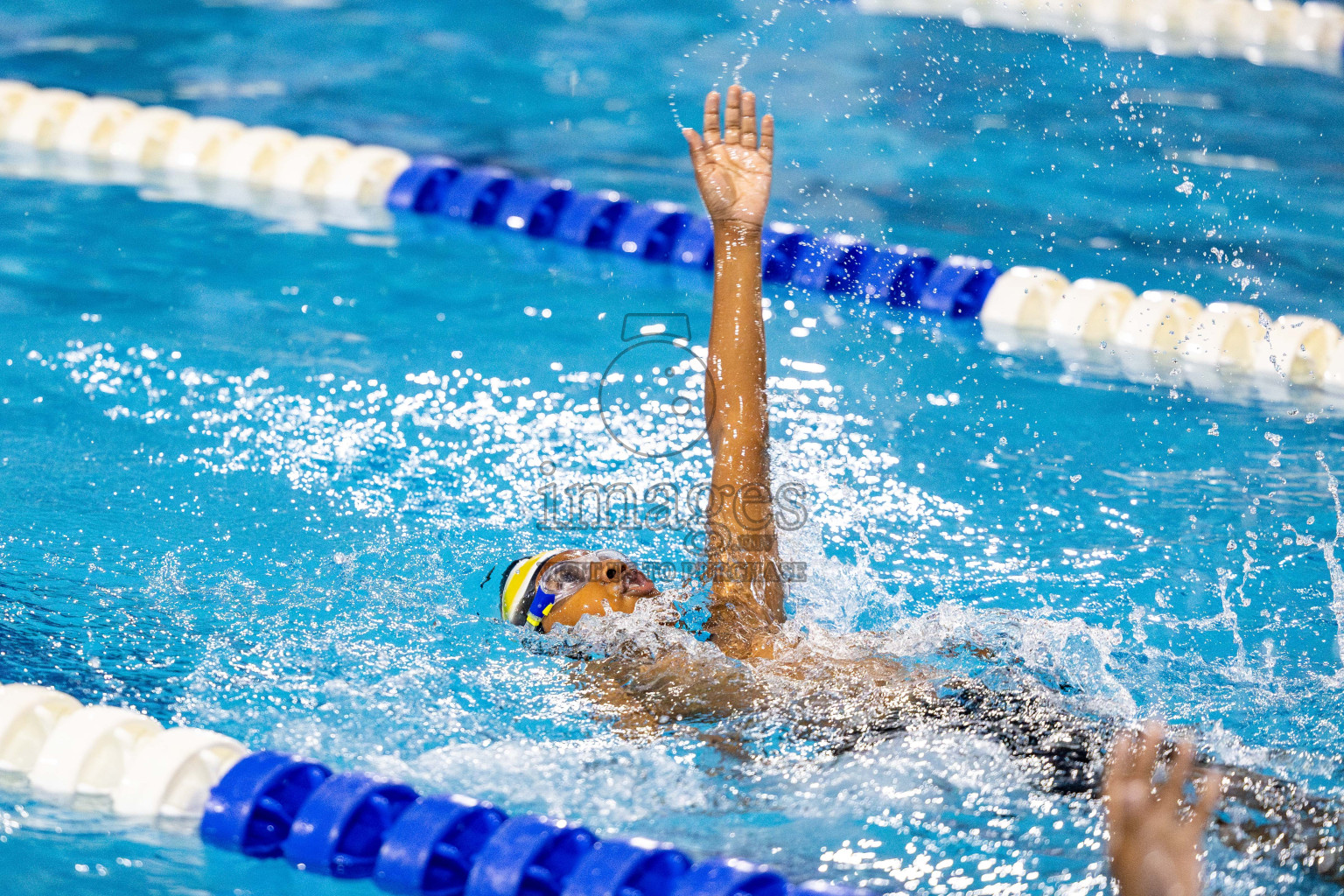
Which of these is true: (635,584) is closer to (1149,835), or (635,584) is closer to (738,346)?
(738,346)

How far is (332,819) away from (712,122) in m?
1.45

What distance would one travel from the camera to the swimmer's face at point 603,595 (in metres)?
2.62

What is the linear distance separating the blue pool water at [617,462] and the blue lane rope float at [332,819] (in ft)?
0.21

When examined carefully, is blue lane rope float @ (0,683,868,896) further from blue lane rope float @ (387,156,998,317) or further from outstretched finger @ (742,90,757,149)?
blue lane rope float @ (387,156,998,317)

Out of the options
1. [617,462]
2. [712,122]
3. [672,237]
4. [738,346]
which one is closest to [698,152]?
[712,122]

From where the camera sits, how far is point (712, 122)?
8.49ft

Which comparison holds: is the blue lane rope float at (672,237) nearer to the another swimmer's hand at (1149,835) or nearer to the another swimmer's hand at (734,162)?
the another swimmer's hand at (734,162)

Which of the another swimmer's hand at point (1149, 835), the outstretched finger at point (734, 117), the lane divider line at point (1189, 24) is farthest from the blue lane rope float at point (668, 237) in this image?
the another swimmer's hand at point (1149, 835)

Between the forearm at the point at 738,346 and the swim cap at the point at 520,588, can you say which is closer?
the forearm at the point at 738,346

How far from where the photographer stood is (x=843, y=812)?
2.43m

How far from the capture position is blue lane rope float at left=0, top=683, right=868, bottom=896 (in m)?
2.15

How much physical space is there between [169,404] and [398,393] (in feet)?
2.14

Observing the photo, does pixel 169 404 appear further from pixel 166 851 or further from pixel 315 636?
pixel 166 851

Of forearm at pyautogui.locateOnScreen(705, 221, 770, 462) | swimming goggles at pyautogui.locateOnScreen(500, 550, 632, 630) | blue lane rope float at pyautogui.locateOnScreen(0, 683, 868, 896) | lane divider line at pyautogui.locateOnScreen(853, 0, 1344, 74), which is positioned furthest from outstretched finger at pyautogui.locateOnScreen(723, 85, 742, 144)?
lane divider line at pyautogui.locateOnScreen(853, 0, 1344, 74)
